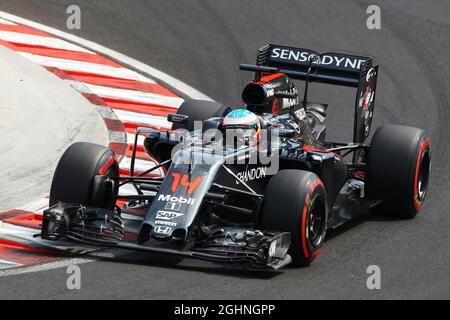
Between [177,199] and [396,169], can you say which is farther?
[396,169]

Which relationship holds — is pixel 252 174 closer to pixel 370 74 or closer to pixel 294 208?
pixel 294 208

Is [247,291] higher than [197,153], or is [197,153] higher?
[197,153]

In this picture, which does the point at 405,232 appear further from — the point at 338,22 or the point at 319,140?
the point at 338,22

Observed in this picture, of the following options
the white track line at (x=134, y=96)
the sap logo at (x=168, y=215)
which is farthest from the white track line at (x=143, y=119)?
the sap logo at (x=168, y=215)

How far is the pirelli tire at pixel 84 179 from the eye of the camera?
10227mm

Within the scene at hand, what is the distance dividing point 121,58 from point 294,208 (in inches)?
307

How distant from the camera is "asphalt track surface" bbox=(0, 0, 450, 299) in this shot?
9.07 meters

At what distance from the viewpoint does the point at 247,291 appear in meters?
8.92

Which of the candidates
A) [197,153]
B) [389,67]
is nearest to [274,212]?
[197,153]

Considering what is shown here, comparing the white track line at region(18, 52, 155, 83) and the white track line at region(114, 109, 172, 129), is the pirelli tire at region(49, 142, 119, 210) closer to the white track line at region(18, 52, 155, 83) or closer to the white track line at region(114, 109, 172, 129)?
the white track line at region(114, 109, 172, 129)

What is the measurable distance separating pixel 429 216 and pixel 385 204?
55 centimetres

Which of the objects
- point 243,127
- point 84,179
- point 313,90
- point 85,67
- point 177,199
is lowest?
point 177,199

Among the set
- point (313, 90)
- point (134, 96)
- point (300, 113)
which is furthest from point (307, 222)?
point (313, 90)

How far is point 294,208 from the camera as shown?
9.58m
